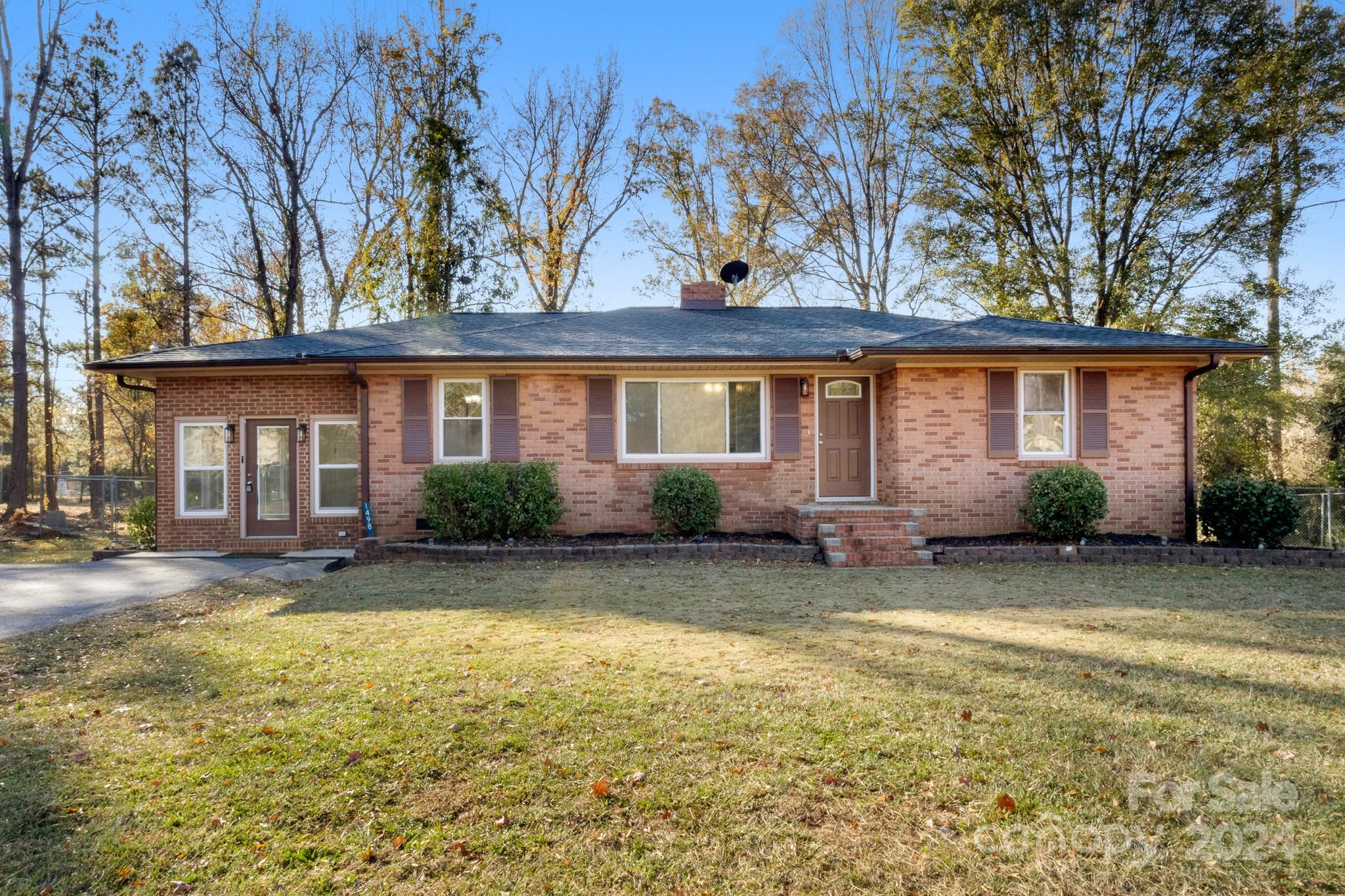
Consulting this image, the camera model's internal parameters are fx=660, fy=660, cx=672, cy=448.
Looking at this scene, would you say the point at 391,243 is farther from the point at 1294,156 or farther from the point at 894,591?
the point at 1294,156

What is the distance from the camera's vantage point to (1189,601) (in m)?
6.40

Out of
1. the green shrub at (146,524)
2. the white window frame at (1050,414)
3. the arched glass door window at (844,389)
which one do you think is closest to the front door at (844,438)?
the arched glass door window at (844,389)

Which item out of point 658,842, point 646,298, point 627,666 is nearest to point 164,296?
point 646,298

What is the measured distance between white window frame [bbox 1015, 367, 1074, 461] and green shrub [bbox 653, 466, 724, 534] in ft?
15.9

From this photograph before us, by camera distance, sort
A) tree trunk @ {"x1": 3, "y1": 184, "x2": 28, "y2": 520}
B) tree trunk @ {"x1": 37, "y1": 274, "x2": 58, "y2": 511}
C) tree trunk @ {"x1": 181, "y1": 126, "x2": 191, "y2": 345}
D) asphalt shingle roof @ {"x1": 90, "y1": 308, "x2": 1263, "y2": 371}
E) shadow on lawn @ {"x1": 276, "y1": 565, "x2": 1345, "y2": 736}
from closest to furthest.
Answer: shadow on lawn @ {"x1": 276, "y1": 565, "x2": 1345, "y2": 736} → asphalt shingle roof @ {"x1": 90, "y1": 308, "x2": 1263, "y2": 371} → tree trunk @ {"x1": 3, "y1": 184, "x2": 28, "y2": 520} → tree trunk @ {"x1": 181, "y1": 126, "x2": 191, "y2": 345} → tree trunk @ {"x1": 37, "y1": 274, "x2": 58, "y2": 511}

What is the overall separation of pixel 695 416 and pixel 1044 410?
17.9ft

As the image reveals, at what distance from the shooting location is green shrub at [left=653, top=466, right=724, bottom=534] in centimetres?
974

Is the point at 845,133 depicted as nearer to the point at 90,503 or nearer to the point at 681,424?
the point at 681,424

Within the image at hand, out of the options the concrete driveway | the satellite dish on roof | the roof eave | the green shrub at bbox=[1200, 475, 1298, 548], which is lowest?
the concrete driveway

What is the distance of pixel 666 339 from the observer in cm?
1112

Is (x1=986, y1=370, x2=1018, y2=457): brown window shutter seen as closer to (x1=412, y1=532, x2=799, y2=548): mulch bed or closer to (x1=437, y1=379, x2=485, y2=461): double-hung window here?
(x1=412, y1=532, x2=799, y2=548): mulch bed

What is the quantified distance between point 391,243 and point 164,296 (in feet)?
22.7

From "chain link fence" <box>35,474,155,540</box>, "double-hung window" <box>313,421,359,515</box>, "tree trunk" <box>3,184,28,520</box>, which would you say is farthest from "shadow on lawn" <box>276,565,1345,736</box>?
"tree trunk" <box>3,184,28,520</box>

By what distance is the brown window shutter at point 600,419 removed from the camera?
10.5 m
